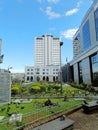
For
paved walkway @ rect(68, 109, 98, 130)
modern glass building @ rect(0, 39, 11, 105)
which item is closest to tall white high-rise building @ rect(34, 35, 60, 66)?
modern glass building @ rect(0, 39, 11, 105)

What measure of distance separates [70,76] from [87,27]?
2286 centimetres

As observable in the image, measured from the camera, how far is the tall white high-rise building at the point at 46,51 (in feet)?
443

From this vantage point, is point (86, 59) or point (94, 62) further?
point (86, 59)

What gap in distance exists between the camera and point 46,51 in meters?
137

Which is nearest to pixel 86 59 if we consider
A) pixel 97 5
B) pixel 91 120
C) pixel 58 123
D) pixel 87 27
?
pixel 87 27

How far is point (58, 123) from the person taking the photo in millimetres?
6910

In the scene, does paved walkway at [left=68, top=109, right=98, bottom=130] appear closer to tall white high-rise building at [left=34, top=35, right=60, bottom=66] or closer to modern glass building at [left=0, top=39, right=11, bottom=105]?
modern glass building at [left=0, top=39, right=11, bottom=105]

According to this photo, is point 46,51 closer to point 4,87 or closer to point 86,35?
point 86,35

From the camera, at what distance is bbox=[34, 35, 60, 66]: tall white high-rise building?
5320 inches

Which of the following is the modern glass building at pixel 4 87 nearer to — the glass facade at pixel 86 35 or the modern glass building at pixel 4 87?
the modern glass building at pixel 4 87

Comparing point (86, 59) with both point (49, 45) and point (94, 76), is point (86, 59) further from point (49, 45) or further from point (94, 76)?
point (49, 45)

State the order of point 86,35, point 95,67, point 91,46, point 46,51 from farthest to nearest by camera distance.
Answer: point 46,51 < point 86,35 < point 91,46 < point 95,67

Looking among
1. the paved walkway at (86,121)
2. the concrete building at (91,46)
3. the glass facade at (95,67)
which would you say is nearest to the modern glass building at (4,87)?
the paved walkway at (86,121)

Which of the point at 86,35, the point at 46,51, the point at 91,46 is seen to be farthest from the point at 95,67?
the point at 46,51
